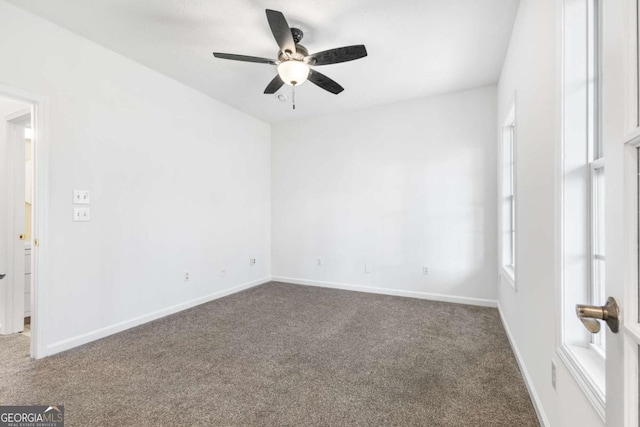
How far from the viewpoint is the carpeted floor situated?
1.68 metres

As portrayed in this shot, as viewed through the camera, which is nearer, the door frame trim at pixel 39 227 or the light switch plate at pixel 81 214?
the door frame trim at pixel 39 227

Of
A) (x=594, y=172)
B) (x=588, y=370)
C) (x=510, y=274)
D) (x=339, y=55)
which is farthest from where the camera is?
(x=510, y=274)

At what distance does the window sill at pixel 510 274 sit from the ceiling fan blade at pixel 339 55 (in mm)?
2239

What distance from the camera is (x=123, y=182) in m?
2.94

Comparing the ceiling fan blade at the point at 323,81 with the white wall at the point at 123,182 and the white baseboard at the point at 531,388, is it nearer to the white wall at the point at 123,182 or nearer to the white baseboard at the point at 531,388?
the white wall at the point at 123,182

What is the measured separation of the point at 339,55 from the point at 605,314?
2.29 metres

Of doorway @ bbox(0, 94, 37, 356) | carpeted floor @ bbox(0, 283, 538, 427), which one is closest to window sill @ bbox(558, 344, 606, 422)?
carpeted floor @ bbox(0, 283, 538, 427)

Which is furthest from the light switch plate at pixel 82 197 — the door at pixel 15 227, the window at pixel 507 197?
the window at pixel 507 197

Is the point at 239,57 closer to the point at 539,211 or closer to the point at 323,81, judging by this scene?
the point at 323,81

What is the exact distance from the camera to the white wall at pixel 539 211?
4.43 ft

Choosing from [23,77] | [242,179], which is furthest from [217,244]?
[23,77]

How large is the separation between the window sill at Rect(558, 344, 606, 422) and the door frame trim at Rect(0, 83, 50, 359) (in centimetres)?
349

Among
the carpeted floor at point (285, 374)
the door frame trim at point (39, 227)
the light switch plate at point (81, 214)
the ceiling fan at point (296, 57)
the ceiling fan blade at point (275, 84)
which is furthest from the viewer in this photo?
the ceiling fan blade at point (275, 84)

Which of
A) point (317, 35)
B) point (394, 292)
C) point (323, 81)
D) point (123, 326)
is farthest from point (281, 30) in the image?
point (394, 292)
